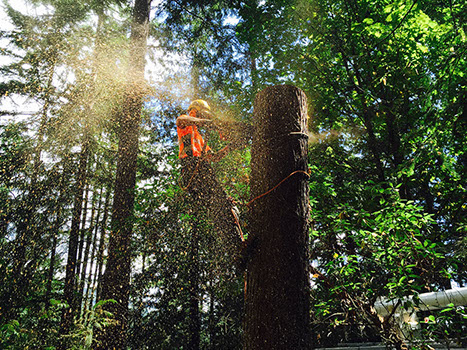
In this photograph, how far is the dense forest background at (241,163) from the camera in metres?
4.00

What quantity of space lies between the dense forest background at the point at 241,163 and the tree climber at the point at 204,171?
1.05 feet

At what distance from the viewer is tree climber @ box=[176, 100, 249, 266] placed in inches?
195

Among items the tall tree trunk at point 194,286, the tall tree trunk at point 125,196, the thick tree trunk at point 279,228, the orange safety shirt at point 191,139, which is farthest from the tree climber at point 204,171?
the thick tree trunk at point 279,228

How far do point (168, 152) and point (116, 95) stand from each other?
2.85 meters

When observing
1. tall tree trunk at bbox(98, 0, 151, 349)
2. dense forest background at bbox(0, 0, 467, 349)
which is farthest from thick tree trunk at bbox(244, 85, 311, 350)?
tall tree trunk at bbox(98, 0, 151, 349)

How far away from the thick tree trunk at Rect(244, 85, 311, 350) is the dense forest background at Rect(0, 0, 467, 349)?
1.75m

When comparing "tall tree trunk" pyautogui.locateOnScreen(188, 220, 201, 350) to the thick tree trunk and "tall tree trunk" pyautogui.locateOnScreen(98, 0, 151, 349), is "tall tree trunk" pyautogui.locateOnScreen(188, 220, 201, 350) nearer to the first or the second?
"tall tree trunk" pyautogui.locateOnScreen(98, 0, 151, 349)

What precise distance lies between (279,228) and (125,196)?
5.63 meters

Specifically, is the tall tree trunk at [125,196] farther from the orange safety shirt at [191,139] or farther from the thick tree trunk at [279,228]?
the thick tree trunk at [279,228]

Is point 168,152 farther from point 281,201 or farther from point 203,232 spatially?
point 281,201

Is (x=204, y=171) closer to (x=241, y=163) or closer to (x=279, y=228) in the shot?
(x=241, y=163)

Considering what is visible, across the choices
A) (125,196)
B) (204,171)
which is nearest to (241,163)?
(204,171)

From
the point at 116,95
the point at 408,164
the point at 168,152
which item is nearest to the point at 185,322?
the point at 168,152

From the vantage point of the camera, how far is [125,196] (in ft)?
23.3
